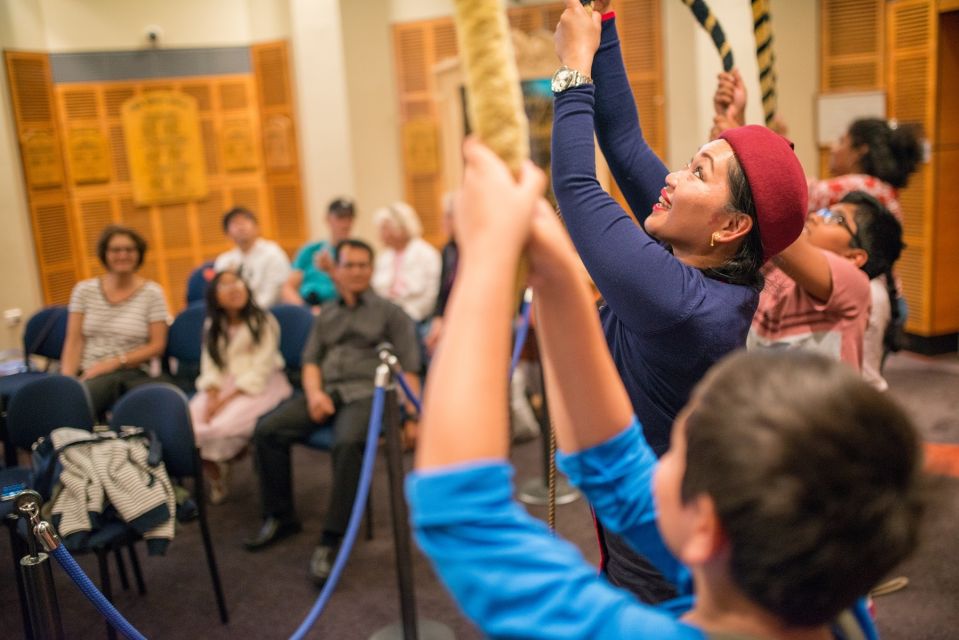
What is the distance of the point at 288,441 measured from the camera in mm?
3986

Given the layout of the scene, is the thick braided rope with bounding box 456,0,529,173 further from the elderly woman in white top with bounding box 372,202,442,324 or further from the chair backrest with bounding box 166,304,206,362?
the elderly woman in white top with bounding box 372,202,442,324

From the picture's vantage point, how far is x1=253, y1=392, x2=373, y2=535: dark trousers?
3.81m

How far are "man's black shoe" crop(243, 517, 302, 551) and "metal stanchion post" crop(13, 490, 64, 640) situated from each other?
173 cm

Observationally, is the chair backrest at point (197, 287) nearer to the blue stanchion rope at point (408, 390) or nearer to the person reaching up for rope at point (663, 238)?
the blue stanchion rope at point (408, 390)

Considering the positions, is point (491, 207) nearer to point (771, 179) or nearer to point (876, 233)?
point (771, 179)

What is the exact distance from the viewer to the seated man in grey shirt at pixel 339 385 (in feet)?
12.9

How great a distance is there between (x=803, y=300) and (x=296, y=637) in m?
1.84

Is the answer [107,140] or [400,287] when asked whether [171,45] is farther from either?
[400,287]

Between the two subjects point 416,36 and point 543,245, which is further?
point 416,36

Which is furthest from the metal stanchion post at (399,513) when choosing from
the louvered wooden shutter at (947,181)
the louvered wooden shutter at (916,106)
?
the louvered wooden shutter at (947,181)

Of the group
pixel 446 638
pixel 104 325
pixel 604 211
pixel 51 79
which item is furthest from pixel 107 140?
pixel 604 211

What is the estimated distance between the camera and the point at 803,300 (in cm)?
244

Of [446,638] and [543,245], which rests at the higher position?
[543,245]

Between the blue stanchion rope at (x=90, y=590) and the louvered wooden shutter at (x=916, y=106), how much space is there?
5634 mm
